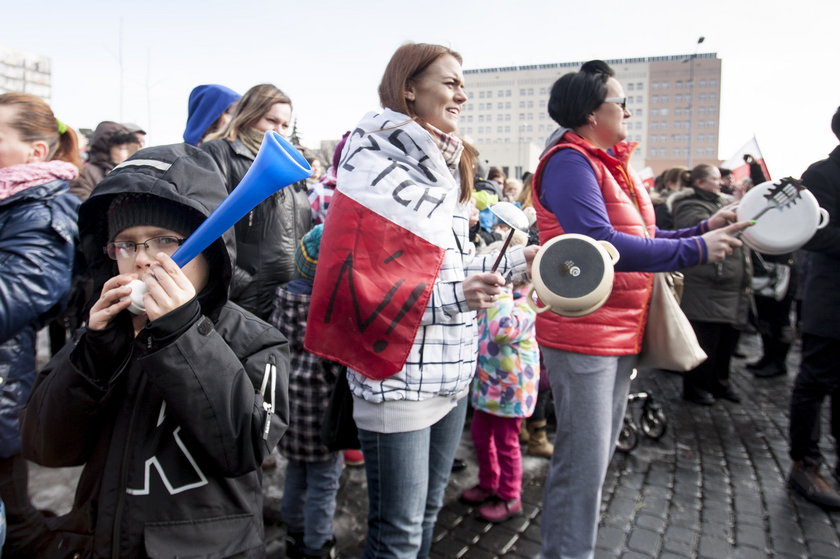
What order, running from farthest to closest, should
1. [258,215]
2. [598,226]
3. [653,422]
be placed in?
[653,422], [258,215], [598,226]

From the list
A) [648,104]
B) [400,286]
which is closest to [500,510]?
[400,286]

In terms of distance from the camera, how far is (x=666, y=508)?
3.17 metres

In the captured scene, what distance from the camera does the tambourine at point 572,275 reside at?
1679 millimetres

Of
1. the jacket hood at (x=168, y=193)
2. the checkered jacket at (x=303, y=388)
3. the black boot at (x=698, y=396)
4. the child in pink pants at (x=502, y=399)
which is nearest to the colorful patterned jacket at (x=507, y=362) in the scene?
the child in pink pants at (x=502, y=399)

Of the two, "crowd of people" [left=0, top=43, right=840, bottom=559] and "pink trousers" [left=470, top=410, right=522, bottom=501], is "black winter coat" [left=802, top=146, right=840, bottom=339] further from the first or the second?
"pink trousers" [left=470, top=410, right=522, bottom=501]

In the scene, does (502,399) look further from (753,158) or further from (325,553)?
(753,158)

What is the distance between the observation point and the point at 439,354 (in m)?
1.82

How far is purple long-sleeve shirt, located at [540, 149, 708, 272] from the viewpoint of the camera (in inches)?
79.0

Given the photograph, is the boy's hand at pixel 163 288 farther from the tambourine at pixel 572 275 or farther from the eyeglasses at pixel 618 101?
the eyeglasses at pixel 618 101

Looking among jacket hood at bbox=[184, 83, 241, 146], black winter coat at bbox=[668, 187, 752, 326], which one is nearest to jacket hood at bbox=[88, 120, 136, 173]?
jacket hood at bbox=[184, 83, 241, 146]

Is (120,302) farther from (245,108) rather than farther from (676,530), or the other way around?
(676,530)

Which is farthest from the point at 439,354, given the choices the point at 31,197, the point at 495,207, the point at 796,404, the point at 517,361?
the point at 796,404

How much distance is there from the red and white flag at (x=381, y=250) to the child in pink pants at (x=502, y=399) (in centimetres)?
142

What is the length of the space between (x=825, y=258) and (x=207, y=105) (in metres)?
3.78
